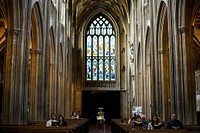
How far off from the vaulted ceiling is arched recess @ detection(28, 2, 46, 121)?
19.2 m

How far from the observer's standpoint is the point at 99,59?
145ft

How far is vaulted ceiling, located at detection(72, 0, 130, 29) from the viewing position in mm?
39938

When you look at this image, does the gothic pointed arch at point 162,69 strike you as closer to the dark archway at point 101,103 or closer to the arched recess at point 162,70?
the arched recess at point 162,70

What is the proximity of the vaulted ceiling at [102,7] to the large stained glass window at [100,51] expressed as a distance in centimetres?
168

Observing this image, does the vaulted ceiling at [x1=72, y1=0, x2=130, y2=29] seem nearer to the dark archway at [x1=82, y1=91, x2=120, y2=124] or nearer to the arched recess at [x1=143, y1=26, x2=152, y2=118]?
the dark archway at [x1=82, y1=91, x2=120, y2=124]

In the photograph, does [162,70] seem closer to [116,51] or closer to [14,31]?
[14,31]

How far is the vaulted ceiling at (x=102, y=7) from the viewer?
131ft

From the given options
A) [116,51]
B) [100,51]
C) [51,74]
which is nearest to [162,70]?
[51,74]

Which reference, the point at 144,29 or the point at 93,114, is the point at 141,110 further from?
the point at 93,114

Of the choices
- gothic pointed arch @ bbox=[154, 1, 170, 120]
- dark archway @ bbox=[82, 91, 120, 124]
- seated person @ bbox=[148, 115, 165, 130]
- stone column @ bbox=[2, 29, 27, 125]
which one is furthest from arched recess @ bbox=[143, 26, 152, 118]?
dark archway @ bbox=[82, 91, 120, 124]

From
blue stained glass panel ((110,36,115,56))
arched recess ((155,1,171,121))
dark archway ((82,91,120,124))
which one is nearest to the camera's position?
arched recess ((155,1,171,121))

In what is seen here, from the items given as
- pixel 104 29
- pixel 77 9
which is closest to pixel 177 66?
pixel 77 9

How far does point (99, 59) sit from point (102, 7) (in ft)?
25.7

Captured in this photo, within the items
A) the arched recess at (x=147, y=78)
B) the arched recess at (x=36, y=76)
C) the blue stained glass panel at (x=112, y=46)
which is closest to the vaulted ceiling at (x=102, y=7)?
the blue stained glass panel at (x=112, y=46)
